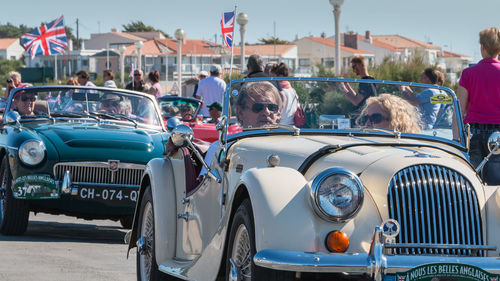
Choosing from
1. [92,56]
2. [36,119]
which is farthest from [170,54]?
[36,119]

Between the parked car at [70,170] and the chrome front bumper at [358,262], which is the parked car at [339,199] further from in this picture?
the parked car at [70,170]

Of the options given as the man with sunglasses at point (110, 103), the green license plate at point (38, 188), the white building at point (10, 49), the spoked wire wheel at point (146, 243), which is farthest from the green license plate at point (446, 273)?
the white building at point (10, 49)

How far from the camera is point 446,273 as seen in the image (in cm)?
444

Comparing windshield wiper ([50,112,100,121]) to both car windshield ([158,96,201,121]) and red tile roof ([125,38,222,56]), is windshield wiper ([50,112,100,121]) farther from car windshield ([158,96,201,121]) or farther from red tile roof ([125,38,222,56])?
red tile roof ([125,38,222,56])

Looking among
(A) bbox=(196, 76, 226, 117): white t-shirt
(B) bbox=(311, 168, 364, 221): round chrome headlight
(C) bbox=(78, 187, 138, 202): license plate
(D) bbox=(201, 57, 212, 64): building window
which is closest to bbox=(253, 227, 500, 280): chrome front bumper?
(B) bbox=(311, 168, 364, 221): round chrome headlight

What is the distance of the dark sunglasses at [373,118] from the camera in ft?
19.7

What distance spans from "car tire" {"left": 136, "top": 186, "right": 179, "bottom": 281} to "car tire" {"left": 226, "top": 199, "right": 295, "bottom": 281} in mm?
1522

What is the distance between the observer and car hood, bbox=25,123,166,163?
9.58 m

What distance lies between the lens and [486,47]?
322 inches

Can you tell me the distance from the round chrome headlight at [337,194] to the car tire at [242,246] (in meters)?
0.39

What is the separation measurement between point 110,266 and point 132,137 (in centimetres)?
234

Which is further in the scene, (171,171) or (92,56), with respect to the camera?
(92,56)

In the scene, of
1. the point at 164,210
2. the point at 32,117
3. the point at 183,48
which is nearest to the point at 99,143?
the point at 32,117

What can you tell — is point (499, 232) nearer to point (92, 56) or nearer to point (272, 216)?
point (272, 216)
